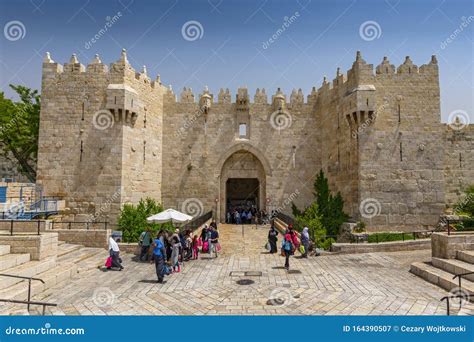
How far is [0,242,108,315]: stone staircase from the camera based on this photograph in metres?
6.85

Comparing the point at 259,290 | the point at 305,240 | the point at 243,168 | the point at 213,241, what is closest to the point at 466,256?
the point at 305,240

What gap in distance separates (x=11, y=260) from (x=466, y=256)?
13.3m

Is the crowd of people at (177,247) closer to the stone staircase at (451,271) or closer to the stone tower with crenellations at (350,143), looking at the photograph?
the stone staircase at (451,271)

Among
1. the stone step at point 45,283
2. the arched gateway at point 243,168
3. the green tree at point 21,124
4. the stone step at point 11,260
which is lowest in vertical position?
the stone step at point 45,283

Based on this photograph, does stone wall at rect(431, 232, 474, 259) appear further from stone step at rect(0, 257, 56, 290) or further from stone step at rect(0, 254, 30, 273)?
stone step at rect(0, 254, 30, 273)

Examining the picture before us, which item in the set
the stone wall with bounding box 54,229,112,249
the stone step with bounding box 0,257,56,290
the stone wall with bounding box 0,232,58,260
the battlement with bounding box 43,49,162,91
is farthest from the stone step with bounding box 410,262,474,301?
the battlement with bounding box 43,49,162,91

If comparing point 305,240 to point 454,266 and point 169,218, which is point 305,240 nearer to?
point 454,266

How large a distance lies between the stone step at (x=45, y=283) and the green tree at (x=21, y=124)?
57.2 feet

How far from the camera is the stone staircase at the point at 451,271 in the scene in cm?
725

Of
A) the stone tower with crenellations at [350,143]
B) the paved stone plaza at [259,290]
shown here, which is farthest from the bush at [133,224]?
the paved stone plaza at [259,290]

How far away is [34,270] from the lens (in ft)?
27.8

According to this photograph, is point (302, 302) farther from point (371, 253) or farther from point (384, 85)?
point (384, 85)

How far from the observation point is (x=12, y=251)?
9305mm

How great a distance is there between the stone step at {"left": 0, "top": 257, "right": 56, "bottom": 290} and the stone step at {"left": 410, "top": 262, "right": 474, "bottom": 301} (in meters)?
11.0
